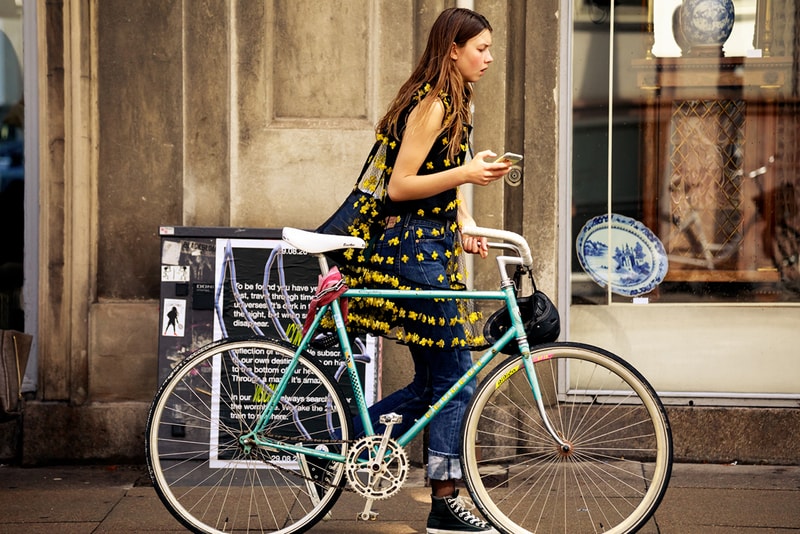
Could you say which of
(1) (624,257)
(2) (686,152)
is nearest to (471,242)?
(1) (624,257)

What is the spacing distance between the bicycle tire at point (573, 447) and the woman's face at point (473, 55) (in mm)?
1043

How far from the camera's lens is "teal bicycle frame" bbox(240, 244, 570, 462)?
159 inches

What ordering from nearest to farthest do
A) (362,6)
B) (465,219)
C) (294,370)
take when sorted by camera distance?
(294,370)
(465,219)
(362,6)

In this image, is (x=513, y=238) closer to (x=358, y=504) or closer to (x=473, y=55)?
(x=473, y=55)

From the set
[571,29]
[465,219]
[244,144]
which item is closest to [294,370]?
[465,219]

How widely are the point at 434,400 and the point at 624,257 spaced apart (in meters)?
2.36

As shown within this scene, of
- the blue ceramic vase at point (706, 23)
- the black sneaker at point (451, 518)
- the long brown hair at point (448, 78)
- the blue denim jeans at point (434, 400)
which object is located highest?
the blue ceramic vase at point (706, 23)

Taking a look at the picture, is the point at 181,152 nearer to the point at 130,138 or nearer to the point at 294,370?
the point at 130,138

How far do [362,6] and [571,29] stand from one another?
1119mm

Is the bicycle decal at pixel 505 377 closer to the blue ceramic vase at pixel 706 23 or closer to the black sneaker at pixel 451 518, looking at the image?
the black sneaker at pixel 451 518

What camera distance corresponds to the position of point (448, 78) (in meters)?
4.09

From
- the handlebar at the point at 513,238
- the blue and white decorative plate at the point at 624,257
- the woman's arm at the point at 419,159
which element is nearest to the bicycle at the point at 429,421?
the handlebar at the point at 513,238

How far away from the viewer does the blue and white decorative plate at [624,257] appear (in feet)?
20.2

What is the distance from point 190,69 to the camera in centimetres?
583
